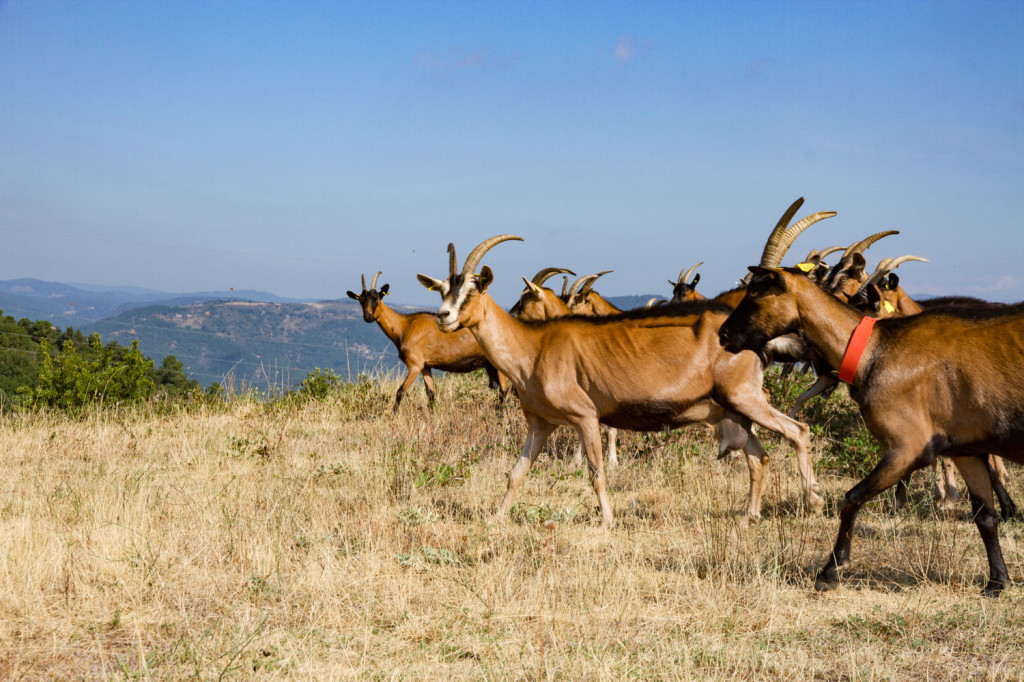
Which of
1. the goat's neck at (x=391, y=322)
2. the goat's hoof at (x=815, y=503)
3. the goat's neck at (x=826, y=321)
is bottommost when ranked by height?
the goat's hoof at (x=815, y=503)

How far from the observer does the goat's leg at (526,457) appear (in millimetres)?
7520

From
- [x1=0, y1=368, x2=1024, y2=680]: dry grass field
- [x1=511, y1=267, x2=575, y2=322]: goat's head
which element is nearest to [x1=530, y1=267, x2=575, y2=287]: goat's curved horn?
[x1=511, y1=267, x2=575, y2=322]: goat's head

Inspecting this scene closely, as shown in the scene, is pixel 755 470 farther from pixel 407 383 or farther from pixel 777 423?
pixel 407 383

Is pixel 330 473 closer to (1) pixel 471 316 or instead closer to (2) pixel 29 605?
(1) pixel 471 316

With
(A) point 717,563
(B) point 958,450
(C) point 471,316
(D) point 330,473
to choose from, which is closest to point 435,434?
(D) point 330,473

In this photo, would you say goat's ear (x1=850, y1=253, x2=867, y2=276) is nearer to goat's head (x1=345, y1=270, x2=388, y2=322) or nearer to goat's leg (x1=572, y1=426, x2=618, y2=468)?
goat's leg (x1=572, y1=426, x2=618, y2=468)

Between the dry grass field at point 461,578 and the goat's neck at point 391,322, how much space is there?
7143 mm

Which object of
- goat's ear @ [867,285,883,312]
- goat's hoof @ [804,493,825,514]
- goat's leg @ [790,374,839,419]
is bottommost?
goat's hoof @ [804,493,825,514]

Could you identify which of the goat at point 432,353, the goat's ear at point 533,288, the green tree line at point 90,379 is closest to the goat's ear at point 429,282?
the goat's ear at point 533,288

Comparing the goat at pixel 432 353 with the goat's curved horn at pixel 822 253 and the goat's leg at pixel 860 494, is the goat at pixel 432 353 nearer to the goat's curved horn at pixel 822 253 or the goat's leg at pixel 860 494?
the goat's curved horn at pixel 822 253

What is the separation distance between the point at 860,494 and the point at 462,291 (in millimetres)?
3816

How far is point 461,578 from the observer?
5824 millimetres

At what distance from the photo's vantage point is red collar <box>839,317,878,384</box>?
574 centimetres

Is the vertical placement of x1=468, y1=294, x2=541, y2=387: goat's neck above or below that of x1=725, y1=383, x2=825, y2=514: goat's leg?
above
